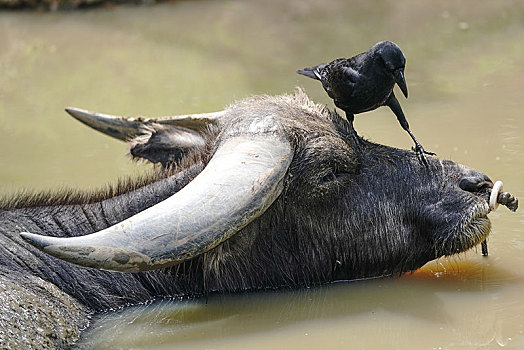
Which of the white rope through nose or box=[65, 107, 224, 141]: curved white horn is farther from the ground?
box=[65, 107, 224, 141]: curved white horn

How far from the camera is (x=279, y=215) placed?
429 cm

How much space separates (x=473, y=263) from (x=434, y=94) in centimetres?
416

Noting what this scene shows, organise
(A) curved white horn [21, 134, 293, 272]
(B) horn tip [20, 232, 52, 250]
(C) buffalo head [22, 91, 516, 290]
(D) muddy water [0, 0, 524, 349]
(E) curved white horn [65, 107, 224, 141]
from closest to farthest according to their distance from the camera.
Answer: (B) horn tip [20, 232, 52, 250], (A) curved white horn [21, 134, 293, 272], (D) muddy water [0, 0, 524, 349], (C) buffalo head [22, 91, 516, 290], (E) curved white horn [65, 107, 224, 141]

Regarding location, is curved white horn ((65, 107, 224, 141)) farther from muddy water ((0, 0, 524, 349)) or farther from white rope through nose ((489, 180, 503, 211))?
white rope through nose ((489, 180, 503, 211))

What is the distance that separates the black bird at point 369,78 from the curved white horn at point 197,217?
538 mm

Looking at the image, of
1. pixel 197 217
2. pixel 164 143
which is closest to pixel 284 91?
pixel 164 143

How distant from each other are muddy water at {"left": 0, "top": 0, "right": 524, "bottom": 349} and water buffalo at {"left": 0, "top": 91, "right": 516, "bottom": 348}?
117mm

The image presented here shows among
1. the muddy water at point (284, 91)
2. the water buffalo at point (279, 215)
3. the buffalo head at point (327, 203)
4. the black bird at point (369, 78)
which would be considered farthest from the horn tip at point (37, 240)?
the black bird at point (369, 78)

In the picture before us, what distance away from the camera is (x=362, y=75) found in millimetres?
4457

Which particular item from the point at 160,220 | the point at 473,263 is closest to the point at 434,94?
the point at 473,263

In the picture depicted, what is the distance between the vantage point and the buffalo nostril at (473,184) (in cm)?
443

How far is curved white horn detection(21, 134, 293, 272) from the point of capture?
3.30 meters

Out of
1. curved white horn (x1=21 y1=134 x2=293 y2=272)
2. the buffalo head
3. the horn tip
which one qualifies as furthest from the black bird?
the horn tip

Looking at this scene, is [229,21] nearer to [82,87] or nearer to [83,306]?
[82,87]
